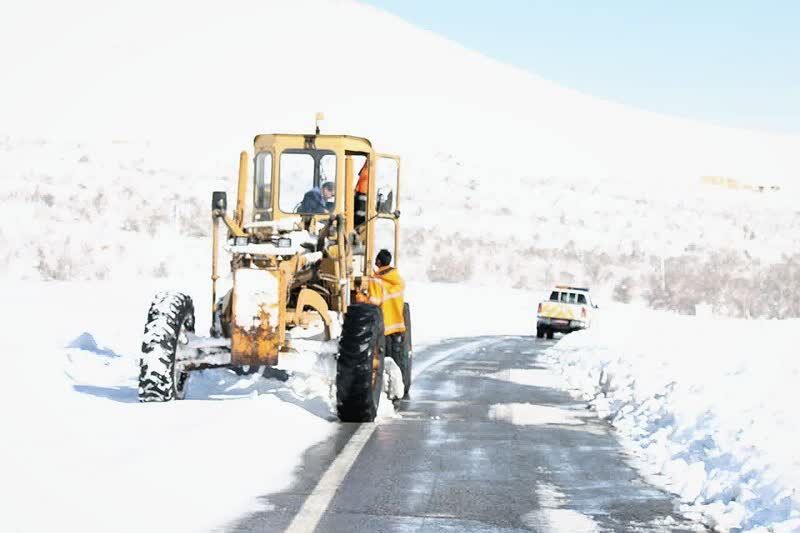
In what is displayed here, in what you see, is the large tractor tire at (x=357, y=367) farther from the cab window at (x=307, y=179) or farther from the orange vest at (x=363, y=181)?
the orange vest at (x=363, y=181)

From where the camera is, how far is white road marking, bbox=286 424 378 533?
8.69 metres

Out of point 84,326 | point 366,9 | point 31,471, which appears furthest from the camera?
point 366,9

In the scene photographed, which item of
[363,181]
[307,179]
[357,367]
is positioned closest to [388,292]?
[363,181]

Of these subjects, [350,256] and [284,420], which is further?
[350,256]

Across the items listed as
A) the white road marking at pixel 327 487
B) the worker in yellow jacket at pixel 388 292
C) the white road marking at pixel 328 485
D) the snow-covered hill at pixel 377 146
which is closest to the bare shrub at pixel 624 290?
the snow-covered hill at pixel 377 146

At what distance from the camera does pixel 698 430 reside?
12.8 m

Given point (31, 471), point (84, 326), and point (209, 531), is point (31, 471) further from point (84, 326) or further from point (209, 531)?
point (84, 326)

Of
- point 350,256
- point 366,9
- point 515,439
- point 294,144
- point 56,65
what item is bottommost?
point 515,439

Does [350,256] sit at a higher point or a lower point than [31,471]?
higher

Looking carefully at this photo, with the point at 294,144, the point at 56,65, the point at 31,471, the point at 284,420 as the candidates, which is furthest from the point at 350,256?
the point at 56,65

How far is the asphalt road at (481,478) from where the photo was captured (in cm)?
898

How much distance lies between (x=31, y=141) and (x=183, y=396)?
65.9 m

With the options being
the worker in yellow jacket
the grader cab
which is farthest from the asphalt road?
the worker in yellow jacket

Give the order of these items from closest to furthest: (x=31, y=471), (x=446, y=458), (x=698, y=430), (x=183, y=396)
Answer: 1. (x=31, y=471)
2. (x=446, y=458)
3. (x=698, y=430)
4. (x=183, y=396)
